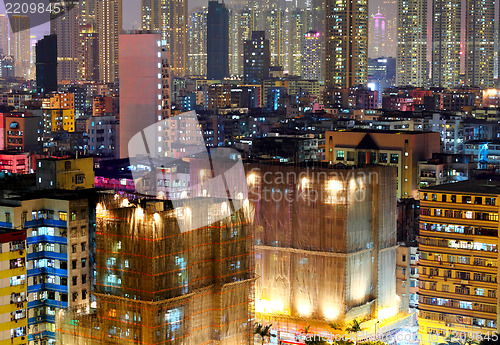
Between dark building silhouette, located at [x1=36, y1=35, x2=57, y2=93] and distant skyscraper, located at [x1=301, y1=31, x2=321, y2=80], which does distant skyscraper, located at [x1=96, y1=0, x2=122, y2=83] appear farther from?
distant skyscraper, located at [x1=301, y1=31, x2=321, y2=80]

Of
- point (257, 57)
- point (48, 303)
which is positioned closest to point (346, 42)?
point (257, 57)

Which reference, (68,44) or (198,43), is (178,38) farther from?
(68,44)

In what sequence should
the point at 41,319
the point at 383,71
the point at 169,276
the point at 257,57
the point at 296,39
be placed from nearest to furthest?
the point at 169,276
the point at 41,319
the point at 257,57
the point at 383,71
the point at 296,39

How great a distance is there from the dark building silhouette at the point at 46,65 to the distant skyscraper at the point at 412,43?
43.9 metres

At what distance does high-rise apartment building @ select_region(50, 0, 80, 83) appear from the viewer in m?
97.6

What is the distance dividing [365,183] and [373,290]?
2.92 m

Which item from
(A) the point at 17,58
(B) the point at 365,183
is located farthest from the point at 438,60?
(B) the point at 365,183

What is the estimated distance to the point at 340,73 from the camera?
309 feet

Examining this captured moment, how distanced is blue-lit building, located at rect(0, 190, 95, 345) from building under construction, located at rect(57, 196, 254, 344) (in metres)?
1.59

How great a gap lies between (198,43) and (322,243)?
8881 centimetres

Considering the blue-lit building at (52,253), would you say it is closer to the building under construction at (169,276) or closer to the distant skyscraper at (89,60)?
the building under construction at (169,276)

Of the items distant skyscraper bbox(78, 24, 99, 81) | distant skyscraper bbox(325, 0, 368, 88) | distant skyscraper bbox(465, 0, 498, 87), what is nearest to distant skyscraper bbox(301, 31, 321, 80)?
distant skyscraper bbox(325, 0, 368, 88)

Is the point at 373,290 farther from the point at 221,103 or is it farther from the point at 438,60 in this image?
the point at 438,60

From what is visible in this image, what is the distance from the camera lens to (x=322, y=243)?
25.7 meters
